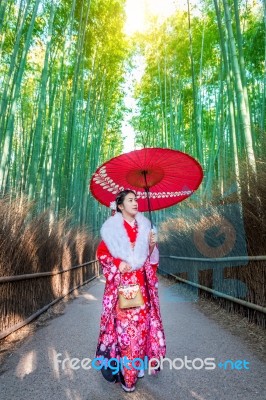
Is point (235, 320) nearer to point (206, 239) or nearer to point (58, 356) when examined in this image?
point (206, 239)

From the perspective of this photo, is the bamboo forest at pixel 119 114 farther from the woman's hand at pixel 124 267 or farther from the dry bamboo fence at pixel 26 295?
the woman's hand at pixel 124 267

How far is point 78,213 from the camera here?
11.6 meters

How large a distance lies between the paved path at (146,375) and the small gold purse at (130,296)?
0.50m

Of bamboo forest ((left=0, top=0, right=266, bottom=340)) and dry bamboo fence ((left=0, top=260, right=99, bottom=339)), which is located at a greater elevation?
bamboo forest ((left=0, top=0, right=266, bottom=340))

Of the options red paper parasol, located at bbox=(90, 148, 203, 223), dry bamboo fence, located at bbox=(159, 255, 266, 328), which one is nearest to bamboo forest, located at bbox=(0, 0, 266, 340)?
dry bamboo fence, located at bbox=(159, 255, 266, 328)

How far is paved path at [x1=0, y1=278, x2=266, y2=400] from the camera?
209 centimetres

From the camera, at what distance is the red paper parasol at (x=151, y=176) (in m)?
2.32

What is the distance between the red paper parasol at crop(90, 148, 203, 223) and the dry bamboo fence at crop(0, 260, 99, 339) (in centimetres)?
148

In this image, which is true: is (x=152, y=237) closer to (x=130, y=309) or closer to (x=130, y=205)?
(x=130, y=205)

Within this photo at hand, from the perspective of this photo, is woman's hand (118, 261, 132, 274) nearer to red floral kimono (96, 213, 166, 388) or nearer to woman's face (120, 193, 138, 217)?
red floral kimono (96, 213, 166, 388)

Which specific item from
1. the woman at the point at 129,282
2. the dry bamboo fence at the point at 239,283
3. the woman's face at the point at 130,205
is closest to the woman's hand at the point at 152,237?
the woman at the point at 129,282

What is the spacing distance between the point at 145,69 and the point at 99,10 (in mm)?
4433

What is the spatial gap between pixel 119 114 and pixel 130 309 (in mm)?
16626

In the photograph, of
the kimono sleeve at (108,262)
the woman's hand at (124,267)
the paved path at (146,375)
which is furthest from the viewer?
the kimono sleeve at (108,262)
